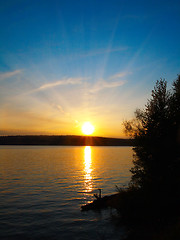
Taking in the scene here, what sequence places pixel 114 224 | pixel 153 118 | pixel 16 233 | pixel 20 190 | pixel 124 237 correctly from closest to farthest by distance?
pixel 124 237 < pixel 16 233 < pixel 114 224 < pixel 153 118 < pixel 20 190

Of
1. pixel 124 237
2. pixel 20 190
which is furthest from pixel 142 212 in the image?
pixel 20 190

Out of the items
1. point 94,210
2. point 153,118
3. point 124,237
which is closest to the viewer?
point 124,237

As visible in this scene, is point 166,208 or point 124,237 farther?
point 166,208

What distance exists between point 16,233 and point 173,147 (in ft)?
58.9

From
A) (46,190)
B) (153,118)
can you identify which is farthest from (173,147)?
(46,190)

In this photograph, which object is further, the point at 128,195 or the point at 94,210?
the point at 94,210

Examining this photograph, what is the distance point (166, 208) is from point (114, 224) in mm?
5550

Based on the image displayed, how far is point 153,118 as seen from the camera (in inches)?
900

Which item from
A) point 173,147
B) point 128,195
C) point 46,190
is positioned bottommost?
point 46,190

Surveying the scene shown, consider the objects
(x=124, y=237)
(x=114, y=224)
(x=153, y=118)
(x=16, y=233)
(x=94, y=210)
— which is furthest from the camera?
(x=94, y=210)

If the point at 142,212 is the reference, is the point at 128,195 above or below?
above

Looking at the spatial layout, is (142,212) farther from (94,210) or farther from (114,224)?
(94,210)

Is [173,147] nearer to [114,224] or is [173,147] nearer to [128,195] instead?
[128,195]

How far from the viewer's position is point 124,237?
17.3m
